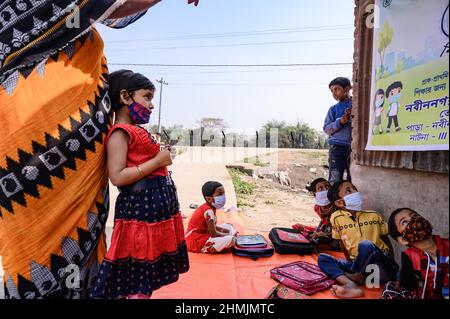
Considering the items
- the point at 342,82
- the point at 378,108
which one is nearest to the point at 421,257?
the point at 378,108

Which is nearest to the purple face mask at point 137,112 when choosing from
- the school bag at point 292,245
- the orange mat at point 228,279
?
the orange mat at point 228,279

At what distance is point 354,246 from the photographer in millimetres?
2969

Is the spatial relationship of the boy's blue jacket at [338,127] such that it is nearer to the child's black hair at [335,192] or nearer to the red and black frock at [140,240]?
the child's black hair at [335,192]

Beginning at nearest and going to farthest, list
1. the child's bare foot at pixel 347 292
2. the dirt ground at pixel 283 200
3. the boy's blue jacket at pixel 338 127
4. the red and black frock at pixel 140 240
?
the red and black frock at pixel 140 240
the child's bare foot at pixel 347 292
the boy's blue jacket at pixel 338 127
the dirt ground at pixel 283 200

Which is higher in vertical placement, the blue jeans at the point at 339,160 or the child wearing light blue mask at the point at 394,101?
the child wearing light blue mask at the point at 394,101

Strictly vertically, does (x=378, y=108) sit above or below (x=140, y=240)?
above

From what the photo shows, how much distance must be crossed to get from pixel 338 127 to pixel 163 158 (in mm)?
3312

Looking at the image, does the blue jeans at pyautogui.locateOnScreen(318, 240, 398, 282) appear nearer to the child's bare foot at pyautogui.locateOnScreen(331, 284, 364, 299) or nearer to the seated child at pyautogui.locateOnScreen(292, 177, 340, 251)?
the child's bare foot at pyautogui.locateOnScreen(331, 284, 364, 299)

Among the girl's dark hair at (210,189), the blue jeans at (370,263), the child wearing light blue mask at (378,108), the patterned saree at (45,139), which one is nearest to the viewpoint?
the patterned saree at (45,139)

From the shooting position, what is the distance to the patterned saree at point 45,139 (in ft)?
4.54

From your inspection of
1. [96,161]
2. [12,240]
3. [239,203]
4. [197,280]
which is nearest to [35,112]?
[96,161]

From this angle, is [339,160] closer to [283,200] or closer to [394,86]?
[394,86]

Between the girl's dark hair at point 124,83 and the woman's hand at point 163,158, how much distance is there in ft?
1.20
